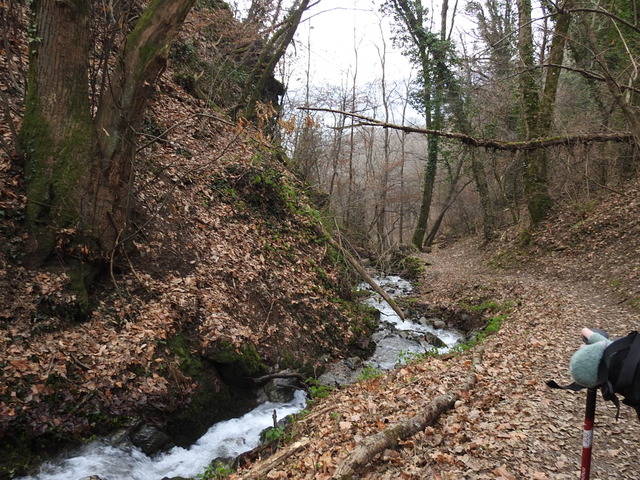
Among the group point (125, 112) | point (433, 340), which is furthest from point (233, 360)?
point (433, 340)

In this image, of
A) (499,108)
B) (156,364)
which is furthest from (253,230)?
(499,108)

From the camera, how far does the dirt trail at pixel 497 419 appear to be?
3.44 metres

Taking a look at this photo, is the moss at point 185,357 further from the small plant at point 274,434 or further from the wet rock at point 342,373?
the wet rock at point 342,373

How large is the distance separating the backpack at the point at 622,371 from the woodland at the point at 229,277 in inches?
66.9

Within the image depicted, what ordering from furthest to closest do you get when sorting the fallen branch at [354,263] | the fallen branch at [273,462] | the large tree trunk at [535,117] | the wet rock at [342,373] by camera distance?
1. the large tree trunk at [535,117]
2. the fallen branch at [354,263]
3. the wet rock at [342,373]
4. the fallen branch at [273,462]

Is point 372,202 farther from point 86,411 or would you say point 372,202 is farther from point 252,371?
point 86,411

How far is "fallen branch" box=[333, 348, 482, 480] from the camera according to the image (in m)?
3.54

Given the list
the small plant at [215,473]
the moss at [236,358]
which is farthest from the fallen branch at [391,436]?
the moss at [236,358]

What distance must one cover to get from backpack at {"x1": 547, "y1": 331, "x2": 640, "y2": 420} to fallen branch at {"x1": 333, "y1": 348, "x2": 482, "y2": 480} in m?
2.31

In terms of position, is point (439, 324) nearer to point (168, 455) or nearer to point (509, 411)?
point (509, 411)

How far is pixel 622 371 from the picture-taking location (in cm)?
198

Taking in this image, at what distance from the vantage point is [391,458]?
3707mm

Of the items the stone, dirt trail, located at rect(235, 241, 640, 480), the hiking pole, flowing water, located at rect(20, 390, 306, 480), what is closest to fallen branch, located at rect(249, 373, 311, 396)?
flowing water, located at rect(20, 390, 306, 480)

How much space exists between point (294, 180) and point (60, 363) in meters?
9.81
